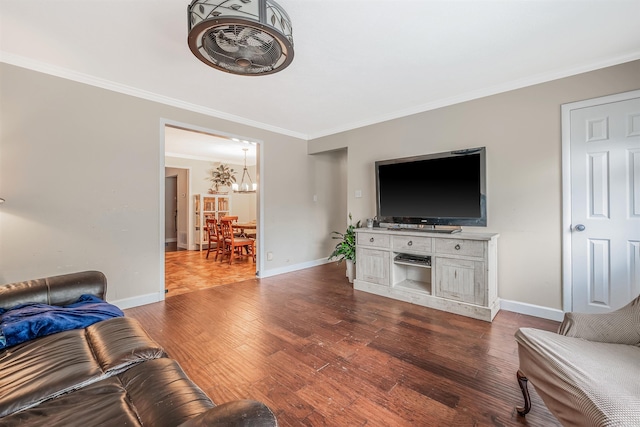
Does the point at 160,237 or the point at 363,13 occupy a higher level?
the point at 363,13

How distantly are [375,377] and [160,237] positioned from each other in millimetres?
2931

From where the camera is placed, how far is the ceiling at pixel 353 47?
71.2 inches

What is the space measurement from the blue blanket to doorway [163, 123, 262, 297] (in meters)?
1.81

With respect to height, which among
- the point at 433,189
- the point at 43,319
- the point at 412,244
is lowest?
the point at 43,319

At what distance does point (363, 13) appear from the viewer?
6.02 ft

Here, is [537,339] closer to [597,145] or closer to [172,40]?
[597,145]

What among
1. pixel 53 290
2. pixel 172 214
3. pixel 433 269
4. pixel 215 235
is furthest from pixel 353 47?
pixel 172 214

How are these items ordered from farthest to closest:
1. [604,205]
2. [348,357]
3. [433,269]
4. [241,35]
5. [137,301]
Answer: [137,301]
[433,269]
[604,205]
[348,357]
[241,35]

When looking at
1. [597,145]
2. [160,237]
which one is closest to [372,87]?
[597,145]

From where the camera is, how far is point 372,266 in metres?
3.49

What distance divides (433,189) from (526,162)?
942mm

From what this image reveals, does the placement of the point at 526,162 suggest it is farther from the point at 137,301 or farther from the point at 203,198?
the point at 203,198

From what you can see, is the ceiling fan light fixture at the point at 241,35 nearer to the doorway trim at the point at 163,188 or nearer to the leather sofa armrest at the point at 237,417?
the leather sofa armrest at the point at 237,417

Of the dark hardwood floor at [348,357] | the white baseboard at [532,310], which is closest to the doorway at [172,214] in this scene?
the dark hardwood floor at [348,357]
